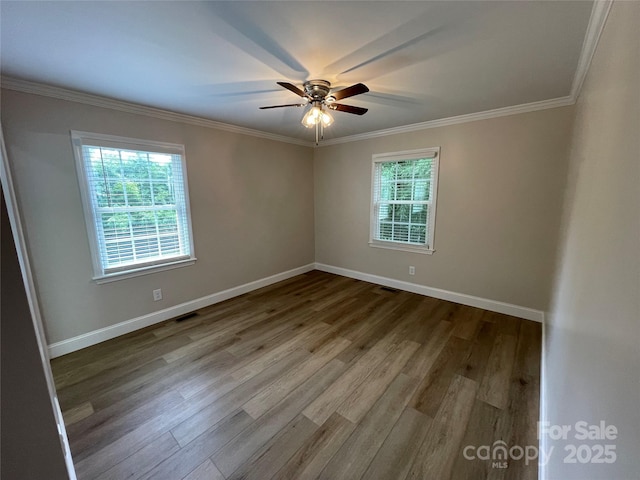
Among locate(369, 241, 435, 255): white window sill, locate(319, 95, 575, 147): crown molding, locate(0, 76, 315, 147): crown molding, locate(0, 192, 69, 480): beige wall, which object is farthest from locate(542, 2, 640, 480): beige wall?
locate(0, 76, 315, 147): crown molding

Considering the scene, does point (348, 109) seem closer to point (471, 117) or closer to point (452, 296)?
point (471, 117)

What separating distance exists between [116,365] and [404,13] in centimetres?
338

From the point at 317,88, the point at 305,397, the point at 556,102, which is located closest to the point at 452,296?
the point at 556,102

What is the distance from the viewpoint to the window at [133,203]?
8.24ft

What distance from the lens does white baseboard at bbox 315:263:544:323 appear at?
3.06m

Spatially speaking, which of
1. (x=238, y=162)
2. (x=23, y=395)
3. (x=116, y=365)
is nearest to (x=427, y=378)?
(x=23, y=395)

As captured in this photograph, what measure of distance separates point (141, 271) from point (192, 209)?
2.99ft

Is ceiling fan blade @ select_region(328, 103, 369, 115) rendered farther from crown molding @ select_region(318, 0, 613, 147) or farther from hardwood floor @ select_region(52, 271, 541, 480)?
hardwood floor @ select_region(52, 271, 541, 480)

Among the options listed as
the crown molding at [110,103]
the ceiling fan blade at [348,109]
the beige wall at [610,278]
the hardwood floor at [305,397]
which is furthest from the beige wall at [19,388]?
the crown molding at [110,103]

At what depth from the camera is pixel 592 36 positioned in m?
1.50

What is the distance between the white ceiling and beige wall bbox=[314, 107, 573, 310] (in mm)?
473

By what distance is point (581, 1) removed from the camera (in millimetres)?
1276

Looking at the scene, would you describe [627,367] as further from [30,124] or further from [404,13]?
[30,124]

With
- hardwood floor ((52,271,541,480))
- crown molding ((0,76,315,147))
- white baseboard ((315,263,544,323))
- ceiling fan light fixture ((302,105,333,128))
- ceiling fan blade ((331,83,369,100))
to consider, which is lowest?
hardwood floor ((52,271,541,480))
